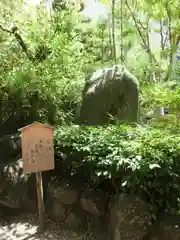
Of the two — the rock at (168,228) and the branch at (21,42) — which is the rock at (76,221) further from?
the branch at (21,42)

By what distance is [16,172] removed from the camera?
149 inches

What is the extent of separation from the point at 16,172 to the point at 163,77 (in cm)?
485

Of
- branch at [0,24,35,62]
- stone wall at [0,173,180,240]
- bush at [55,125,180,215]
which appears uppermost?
branch at [0,24,35,62]

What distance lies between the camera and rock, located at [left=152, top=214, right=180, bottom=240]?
246cm

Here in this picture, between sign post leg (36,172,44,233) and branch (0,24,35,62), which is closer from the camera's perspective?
sign post leg (36,172,44,233)

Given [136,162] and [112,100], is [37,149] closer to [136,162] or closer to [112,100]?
[136,162]

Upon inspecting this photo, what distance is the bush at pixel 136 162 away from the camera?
2.61 meters

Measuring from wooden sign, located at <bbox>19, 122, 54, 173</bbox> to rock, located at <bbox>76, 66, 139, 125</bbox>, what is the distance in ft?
4.93

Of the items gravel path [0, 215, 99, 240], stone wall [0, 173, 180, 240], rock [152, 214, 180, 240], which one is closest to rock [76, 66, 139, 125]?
stone wall [0, 173, 180, 240]

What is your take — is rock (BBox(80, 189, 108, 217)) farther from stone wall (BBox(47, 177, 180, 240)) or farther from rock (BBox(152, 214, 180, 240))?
rock (BBox(152, 214, 180, 240))

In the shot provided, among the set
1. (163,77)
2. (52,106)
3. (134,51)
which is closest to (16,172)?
(52,106)

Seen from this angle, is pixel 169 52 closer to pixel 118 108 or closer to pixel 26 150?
pixel 118 108

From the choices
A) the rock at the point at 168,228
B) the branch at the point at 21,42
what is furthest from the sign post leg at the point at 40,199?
the branch at the point at 21,42

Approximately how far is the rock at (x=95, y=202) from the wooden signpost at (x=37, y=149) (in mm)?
478
